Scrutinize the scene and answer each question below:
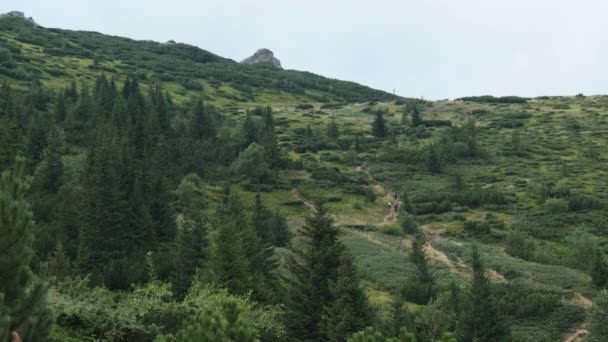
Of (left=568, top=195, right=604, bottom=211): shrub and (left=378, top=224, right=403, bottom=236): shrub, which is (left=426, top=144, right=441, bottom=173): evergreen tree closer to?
(left=568, top=195, right=604, bottom=211): shrub

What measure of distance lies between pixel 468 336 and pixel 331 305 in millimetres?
10018

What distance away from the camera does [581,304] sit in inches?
1610

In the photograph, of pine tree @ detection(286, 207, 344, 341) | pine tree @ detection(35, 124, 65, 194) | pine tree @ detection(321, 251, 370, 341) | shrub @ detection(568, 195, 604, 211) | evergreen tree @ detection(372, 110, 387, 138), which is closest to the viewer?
pine tree @ detection(321, 251, 370, 341)

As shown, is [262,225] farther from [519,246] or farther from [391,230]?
[519,246]

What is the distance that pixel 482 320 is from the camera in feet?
98.6

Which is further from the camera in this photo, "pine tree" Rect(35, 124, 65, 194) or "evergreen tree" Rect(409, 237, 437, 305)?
"pine tree" Rect(35, 124, 65, 194)

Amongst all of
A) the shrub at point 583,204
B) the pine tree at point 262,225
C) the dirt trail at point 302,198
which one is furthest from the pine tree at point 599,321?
the dirt trail at point 302,198

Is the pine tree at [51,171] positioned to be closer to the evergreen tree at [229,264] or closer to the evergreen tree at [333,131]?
the evergreen tree at [229,264]

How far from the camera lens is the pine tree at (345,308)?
22.1m

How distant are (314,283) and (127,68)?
14419cm

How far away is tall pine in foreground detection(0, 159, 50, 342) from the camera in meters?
9.23

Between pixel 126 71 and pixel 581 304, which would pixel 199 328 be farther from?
pixel 126 71

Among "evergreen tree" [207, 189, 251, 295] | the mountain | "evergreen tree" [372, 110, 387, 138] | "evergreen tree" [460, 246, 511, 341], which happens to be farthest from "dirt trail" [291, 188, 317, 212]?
the mountain

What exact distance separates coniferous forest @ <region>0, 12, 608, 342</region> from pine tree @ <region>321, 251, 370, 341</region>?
9 cm
